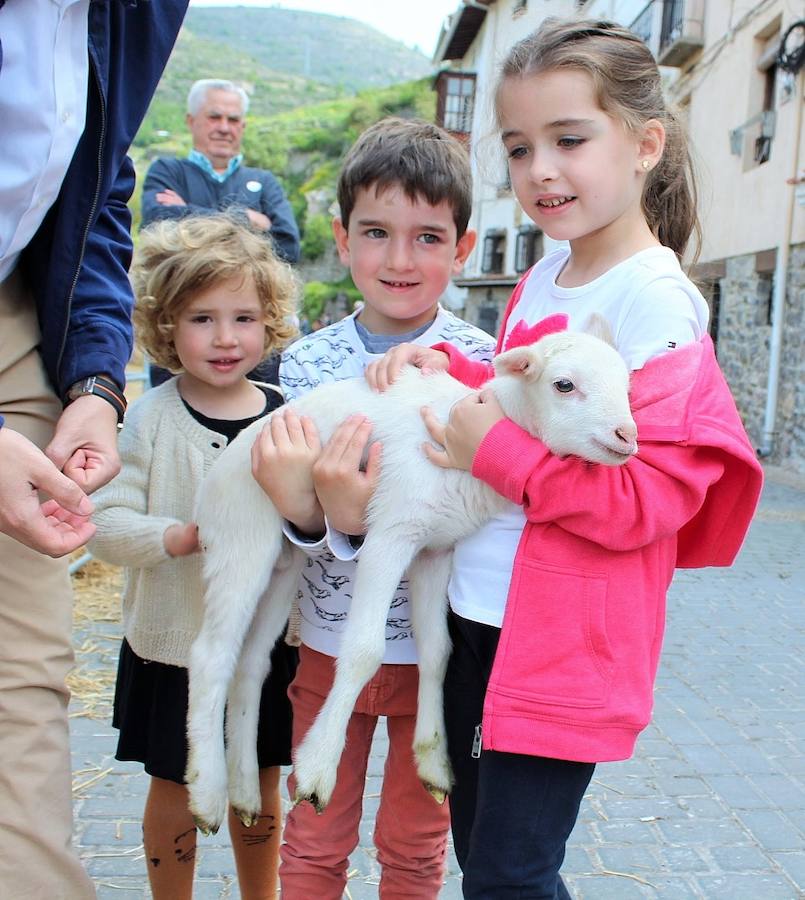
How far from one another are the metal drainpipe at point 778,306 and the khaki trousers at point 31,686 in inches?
485

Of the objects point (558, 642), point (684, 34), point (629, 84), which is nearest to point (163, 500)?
point (558, 642)

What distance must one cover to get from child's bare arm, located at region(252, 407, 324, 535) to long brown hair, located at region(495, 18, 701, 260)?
0.90 meters

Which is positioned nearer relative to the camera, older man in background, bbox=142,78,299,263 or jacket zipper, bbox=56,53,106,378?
jacket zipper, bbox=56,53,106,378

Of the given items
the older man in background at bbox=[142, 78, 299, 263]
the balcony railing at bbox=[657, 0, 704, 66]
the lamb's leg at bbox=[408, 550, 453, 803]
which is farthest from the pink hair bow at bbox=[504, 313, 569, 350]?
the balcony railing at bbox=[657, 0, 704, 66]

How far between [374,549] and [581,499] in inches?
19.0

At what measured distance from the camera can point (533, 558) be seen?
1.91 m

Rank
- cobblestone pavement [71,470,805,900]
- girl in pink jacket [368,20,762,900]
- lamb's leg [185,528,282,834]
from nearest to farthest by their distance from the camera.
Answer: girl in pink jacket [368,20,762,900] < lamb's leg [185,528,282,834] < cobblestone pavement [71,470,805,900]

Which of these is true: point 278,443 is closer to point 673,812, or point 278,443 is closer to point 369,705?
point 369,705

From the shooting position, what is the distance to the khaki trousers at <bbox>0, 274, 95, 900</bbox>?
178cm

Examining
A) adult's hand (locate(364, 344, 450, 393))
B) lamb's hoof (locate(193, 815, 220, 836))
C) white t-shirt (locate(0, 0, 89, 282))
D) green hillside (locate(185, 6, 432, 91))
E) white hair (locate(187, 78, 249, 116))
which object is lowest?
lamb's hoof (locate(193, 815, 220, 836))

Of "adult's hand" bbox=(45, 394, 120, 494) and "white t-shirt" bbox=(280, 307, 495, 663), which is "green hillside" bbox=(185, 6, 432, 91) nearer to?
"white t-shirt" bbox=(280, 307, 495, 663)

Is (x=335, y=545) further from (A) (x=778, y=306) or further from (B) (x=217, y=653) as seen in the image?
(A) (x=778, y=306)

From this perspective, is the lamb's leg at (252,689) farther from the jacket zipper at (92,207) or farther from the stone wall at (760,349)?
the stone wall at (760,349)

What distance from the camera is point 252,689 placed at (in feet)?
7.72
